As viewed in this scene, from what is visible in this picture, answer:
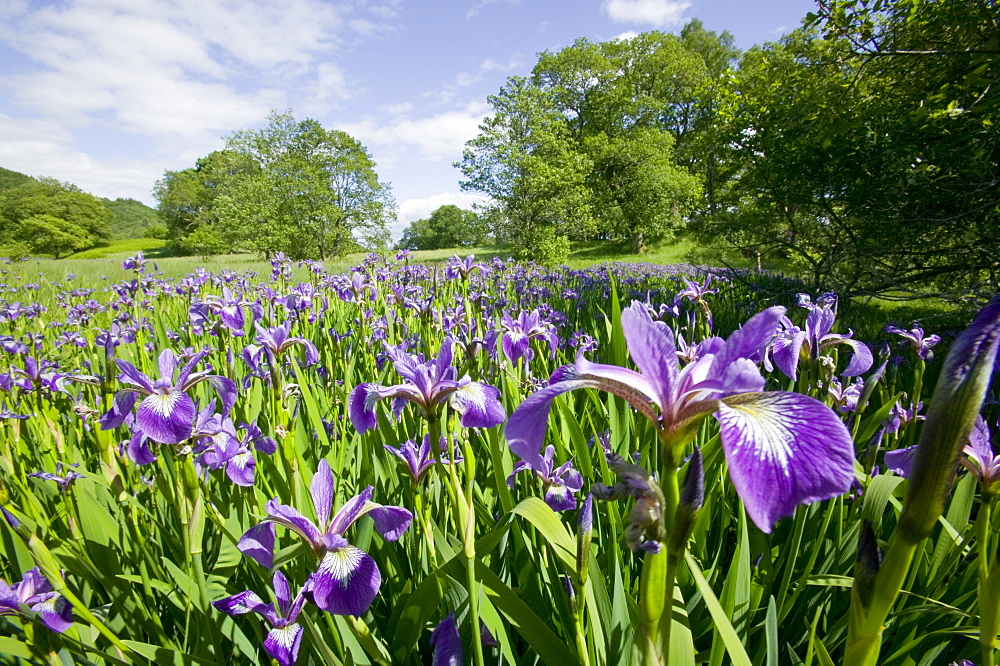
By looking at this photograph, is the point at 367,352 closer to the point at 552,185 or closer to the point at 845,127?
the point at 845,127

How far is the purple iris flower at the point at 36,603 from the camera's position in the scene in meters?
1.17

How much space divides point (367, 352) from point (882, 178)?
17.9ft

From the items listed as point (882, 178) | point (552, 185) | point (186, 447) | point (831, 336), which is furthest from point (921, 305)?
point (552, 185)

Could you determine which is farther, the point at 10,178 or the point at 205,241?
the point at 10,178

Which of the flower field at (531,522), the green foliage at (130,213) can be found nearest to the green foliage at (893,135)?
the flower field at (531,522)

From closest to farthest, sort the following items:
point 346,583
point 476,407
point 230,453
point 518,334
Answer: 1. point 346,583
2. point 476,407
3. point 230,453
4. point 518,334

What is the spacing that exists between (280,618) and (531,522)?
722 millimetres

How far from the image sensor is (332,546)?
3.76 ft

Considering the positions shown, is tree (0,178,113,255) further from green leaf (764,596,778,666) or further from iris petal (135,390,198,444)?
green leaf (764,596,778,666)

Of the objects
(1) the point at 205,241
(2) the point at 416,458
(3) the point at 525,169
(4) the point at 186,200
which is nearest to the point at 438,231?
(4) the point at 186,200

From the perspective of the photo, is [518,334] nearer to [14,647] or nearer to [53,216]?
[14,647]

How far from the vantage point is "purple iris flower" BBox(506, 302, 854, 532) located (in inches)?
25.5

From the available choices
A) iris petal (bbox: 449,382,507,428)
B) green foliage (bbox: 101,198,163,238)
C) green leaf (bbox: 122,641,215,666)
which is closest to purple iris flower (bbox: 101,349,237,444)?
green leaf (bbox: 122,641,215,666)

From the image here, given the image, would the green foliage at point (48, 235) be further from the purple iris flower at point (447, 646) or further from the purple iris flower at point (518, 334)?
the purple iris flower at point (447, 646)
